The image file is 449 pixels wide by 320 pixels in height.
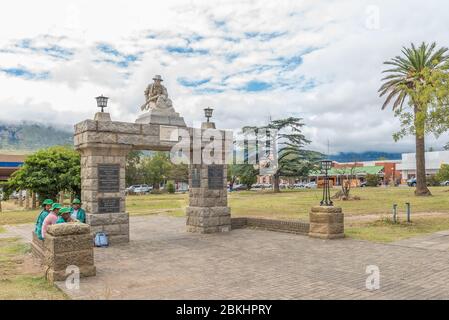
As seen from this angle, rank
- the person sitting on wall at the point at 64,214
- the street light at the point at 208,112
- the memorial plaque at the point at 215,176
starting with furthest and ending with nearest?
the street light at the point at 208,112 → the memorial plaque at the point at 215,176 → the person sitting on wall at the point at 64,214

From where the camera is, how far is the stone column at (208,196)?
48.5 ft

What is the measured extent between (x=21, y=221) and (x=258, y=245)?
1546 cm

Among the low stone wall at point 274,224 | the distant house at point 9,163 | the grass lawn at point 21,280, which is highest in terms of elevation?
the distant house at point 9,163

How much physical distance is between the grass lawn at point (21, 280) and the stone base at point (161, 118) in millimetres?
5591

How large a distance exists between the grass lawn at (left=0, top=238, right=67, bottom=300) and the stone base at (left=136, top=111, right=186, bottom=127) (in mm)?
5591

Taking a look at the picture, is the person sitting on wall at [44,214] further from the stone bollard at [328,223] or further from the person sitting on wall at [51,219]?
the stone bollard at [328,223]

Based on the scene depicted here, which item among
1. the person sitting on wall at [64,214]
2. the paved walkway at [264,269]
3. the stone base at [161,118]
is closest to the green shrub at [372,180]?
the paved walkway at [264,269]

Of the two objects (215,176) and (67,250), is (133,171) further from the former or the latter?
(67,250)

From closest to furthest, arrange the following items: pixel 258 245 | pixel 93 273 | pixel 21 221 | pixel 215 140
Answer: pixel 93 273 → pixel 258 245 → pixel 215 140 → pixel 21 221

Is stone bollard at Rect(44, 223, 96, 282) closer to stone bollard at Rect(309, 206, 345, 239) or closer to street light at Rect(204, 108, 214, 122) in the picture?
stone bollard at Rect(309, 206, 345, 239)

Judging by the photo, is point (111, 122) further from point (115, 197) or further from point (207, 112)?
point (207, 112)

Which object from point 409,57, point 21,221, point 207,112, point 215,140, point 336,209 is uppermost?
point 409,57
